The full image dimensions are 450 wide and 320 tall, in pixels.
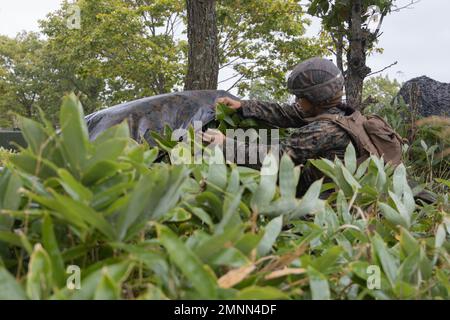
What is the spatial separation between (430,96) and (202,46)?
14.8 feet

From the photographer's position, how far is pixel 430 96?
8.85 m

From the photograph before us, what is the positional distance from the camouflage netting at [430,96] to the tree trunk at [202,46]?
12.8 feet

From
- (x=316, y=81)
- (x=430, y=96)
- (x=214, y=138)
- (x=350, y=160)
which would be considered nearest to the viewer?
(x=350, y=160)

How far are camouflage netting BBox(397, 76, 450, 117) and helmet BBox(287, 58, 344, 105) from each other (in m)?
5.75

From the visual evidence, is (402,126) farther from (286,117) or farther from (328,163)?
(328,163)

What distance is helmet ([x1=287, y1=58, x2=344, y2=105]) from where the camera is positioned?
342cm

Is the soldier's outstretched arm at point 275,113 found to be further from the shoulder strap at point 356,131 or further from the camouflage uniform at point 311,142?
the shoulder strap at point 356,131

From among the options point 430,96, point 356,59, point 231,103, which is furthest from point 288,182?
point 430,96

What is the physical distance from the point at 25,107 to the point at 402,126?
41.5 meters

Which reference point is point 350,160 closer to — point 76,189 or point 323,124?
point 76,189

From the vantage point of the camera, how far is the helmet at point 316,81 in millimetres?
3420

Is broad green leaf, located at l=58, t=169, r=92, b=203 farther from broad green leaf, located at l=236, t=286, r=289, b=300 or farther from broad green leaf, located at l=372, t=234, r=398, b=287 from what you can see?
broad green leaf, located at l=372, t=234, r=398, b=287

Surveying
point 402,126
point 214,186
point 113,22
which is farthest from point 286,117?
point 113,22

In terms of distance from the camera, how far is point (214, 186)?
1.27m
